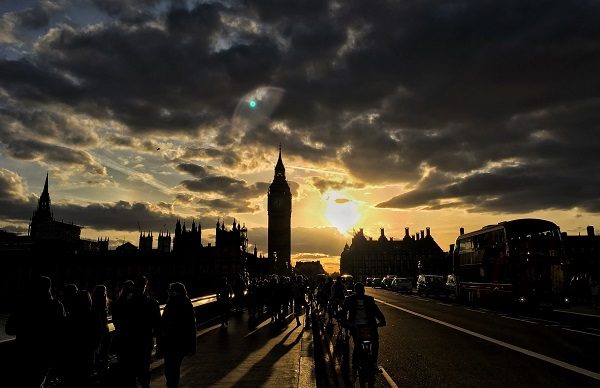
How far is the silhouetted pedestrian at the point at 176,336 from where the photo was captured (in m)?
7.79

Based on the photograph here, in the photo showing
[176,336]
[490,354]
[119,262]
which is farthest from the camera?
[119,262]

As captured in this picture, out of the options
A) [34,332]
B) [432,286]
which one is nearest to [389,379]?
[34,332]

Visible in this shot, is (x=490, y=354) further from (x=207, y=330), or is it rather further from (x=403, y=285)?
(x=403, y=285)

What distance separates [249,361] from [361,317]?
3314 mm

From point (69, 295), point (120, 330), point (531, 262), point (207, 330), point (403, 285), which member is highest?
point (531, 262)

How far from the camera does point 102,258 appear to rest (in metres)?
144

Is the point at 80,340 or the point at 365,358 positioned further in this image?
the point at 365,358

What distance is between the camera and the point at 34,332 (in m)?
6.80

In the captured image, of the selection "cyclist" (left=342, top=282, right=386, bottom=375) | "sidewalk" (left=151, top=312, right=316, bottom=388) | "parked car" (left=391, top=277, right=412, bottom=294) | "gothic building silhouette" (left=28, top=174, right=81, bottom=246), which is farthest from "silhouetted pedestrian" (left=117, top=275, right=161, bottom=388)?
"gothic building silhouette" (left=28, top=174, right=81, bottom=246)

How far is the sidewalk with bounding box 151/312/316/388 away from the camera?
9.28 meters

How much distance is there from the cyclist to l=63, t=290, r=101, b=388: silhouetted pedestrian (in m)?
4.46

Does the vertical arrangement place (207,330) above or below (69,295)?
below

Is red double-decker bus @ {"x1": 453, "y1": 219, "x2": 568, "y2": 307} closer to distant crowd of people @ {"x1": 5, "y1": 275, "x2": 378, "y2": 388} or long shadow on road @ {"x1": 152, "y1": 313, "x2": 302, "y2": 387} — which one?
long shadow on road @ {"x1": 152, "y1": 313, "x2": 302, "y2": 387}

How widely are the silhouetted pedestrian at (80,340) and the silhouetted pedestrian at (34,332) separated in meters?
0.48
